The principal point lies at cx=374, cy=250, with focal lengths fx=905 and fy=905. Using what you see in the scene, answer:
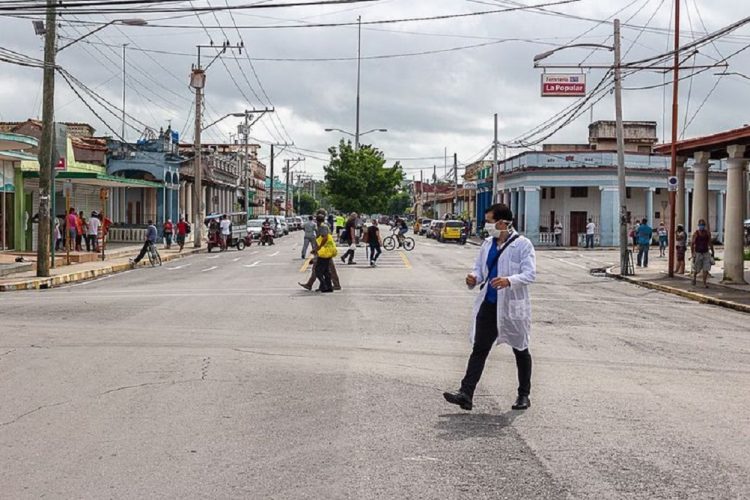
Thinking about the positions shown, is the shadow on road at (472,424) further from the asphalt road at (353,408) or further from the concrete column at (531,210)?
the concrete column at (531,210)

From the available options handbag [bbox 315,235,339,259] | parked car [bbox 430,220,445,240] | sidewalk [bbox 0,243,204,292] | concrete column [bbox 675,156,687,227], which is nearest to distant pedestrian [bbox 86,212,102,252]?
sidewalk [bbox 0,243,204,292]

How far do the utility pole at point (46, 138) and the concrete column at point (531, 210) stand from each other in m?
36.1

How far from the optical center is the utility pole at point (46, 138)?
23312 mm

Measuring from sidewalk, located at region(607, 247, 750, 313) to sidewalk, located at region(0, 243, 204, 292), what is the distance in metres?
15.9

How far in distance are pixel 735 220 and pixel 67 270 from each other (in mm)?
19094

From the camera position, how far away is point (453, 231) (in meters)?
58.9

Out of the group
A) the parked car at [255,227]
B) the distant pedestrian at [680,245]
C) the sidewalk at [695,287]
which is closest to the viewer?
the sidewalk at [695,287]

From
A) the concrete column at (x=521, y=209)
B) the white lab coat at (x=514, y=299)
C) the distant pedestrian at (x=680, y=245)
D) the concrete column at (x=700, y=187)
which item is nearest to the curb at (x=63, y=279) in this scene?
the white lab coat at (x=514, y=299)

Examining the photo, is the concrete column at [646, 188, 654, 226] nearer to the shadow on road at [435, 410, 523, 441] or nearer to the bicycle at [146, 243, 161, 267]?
the bicycle at [146, 243, 161, 267]

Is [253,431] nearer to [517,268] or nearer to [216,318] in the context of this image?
[517,268]

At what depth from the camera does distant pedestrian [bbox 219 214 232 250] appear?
141 feet

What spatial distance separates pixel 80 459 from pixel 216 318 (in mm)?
8438

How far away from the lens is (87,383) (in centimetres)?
888

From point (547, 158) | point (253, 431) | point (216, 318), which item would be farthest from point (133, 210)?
point (253, 431)
